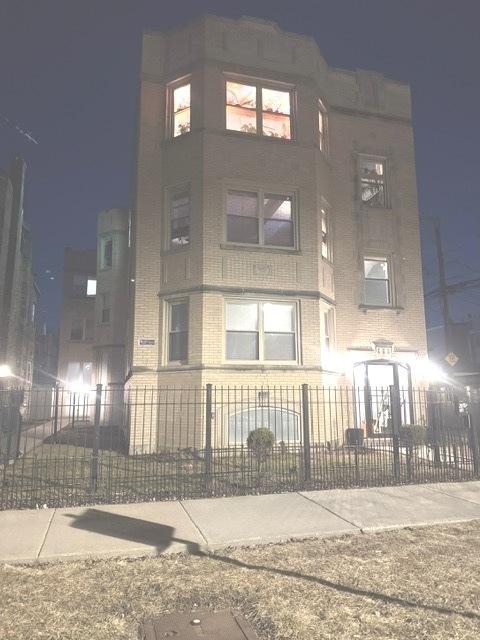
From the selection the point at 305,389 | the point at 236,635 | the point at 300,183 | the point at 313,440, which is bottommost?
the point at 236,635

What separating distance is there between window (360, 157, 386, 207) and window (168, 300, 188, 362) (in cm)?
769

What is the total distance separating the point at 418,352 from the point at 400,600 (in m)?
12.5

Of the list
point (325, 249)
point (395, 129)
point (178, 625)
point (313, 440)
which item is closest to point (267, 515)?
point (178, 625)

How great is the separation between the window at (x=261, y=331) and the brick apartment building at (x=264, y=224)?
0.03 meters

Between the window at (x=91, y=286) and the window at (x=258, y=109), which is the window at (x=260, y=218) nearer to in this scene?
the window at (x=258, y=109)

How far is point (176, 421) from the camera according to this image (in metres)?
13.2

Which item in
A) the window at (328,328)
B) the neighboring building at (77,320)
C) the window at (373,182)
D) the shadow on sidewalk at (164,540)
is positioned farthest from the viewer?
the neighboring building at (77,320)

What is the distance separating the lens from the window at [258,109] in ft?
49.3

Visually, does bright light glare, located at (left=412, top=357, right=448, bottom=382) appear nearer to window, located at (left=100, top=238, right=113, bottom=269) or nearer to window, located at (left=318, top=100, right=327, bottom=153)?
window, located at (left=318, top=100, right=327, bottom=153)

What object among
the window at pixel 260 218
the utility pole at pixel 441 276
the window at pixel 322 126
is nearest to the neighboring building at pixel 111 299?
the window at pixel 260 218

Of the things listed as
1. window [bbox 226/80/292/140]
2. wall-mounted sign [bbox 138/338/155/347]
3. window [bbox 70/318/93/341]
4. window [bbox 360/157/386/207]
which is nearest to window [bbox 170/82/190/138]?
window [bbox 226/80/292/140]

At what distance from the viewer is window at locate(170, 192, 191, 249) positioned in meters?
14.5

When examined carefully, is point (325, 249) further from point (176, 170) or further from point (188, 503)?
point (188, 503)

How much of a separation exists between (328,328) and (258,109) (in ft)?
23.3
